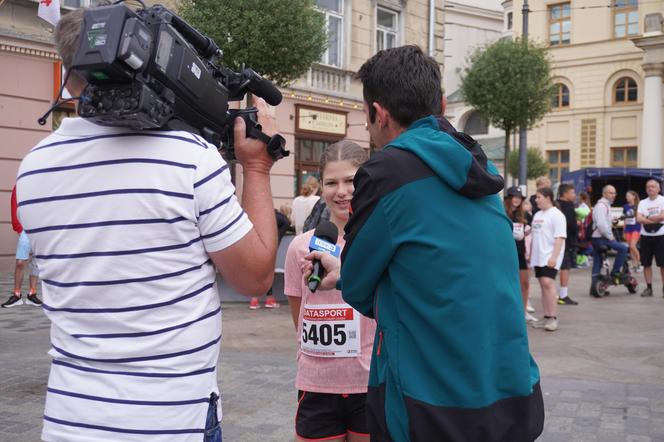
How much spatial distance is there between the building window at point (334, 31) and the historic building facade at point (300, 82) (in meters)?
0.03

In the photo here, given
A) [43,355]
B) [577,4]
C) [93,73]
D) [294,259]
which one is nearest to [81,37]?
[93,73]

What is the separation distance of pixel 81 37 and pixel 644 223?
42.9 ft

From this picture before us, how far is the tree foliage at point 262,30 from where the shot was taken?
1212 cm

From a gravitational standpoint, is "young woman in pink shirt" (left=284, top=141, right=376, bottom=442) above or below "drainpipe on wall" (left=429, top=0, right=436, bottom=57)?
below

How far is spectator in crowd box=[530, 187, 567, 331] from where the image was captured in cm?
929

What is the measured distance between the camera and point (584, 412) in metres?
5.35

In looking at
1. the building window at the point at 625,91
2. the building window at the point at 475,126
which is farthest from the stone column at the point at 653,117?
the building window at the point at 475,126

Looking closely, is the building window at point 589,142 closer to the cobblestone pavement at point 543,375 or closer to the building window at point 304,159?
the building window at point 304,159

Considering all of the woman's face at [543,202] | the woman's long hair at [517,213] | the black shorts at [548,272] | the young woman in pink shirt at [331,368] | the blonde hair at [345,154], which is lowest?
the black shorts at [548,272]

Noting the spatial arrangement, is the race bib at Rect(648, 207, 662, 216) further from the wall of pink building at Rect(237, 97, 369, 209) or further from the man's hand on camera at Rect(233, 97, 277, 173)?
the man's hand on camera at Rect(233, 97, 277, 173)

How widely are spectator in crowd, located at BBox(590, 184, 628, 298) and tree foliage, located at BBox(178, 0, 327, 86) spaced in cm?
619

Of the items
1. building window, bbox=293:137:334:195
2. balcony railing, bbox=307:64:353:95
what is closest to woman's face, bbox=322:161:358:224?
building window, bbox=293:137:334:195

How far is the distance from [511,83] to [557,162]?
26.5 m

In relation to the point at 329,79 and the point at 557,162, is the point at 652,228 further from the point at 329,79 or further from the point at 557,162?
the point at 557,162
